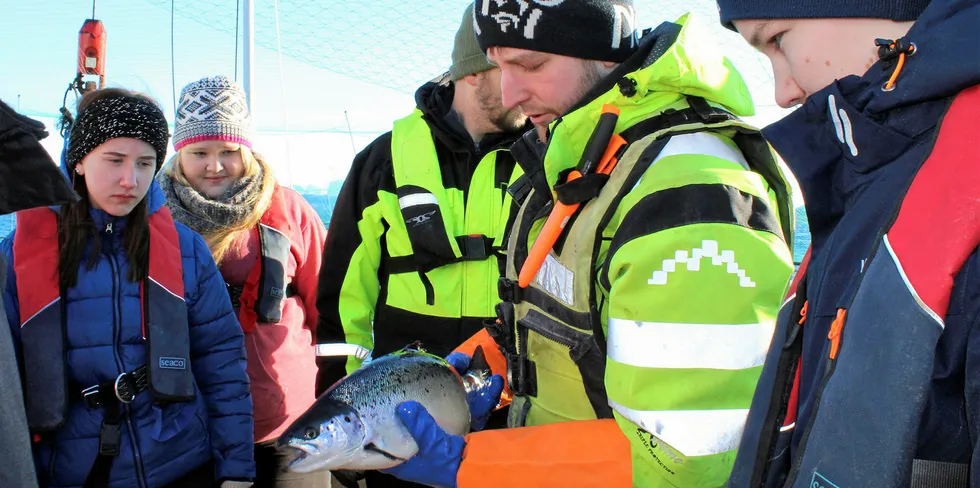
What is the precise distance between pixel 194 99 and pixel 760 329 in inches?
131

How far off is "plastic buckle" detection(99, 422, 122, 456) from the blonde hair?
3.25ft

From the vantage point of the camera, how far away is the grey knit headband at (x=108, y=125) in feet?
9.98

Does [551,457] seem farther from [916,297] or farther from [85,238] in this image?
[85,238]

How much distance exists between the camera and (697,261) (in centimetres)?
151


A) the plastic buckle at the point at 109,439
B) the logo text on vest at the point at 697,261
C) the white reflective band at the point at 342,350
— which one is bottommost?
the plastic buckle at the point at 109,439

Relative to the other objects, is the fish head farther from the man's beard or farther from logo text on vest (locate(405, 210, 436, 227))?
the man's beard

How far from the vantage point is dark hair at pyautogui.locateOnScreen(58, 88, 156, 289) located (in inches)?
111

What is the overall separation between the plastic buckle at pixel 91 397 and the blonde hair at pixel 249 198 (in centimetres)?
92

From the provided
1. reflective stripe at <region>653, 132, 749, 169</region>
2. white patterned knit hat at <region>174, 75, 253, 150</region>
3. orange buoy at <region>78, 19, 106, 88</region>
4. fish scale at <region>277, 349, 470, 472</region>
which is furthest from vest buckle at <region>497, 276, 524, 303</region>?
orange buoy at <region>78, 19, 106, 88</region>

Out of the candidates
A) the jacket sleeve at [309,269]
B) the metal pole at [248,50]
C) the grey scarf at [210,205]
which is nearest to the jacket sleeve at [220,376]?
the grey scarf at [210,205]

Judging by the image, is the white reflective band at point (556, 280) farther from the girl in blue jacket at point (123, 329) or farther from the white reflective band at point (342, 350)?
the girl in blue jacket at point (123, 329)

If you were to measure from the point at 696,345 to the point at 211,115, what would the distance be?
123 inches

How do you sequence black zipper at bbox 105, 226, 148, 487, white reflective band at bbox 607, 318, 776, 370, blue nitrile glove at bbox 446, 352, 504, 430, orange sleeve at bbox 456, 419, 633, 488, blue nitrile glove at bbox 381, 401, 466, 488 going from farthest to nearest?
black zipper at bbox 105, 226, 148, 487 → blue nitrile glove at bbox 446, 352, 504, 430 → blue nitrile glove at bbox 381, 401, 466, 488 → orange sleeve at bbox 456, 419, 633, 488 → white reflective band at bbox 607, 318, 776, 370

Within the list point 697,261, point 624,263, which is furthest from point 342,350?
point 697,261
